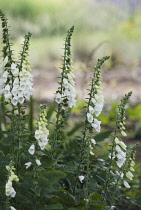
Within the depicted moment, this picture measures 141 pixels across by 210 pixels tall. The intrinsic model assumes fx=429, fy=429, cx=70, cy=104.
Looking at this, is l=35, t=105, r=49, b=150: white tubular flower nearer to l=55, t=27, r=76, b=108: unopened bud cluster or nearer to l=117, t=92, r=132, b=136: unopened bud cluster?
l=55, t=27, r=76, b=108: unopened bud cluster

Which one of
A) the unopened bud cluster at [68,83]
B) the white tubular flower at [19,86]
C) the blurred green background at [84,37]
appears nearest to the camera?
the white tubular flower at [19,86]

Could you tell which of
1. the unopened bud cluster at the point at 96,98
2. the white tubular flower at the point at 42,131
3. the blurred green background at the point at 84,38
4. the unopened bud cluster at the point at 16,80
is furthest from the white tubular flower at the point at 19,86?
the blurred green background at the point at 84,38

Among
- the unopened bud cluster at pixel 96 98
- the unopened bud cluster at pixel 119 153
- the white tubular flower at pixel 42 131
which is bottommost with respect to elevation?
the unopened bud cluster at pixel 119 153

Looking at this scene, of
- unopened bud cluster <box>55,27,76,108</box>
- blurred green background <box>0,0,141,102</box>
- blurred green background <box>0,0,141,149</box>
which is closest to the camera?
unopened bud cluster <box>55,27,76,108</box>

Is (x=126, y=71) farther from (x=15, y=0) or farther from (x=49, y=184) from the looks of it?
(x=49, y=184)

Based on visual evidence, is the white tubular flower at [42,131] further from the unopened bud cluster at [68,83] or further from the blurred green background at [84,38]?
the blurred green background at [84,38]

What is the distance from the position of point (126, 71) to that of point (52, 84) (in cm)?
215

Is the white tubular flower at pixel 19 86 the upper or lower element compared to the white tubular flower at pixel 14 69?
lower

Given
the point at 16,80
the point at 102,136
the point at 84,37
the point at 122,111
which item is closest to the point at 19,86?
the point at 16,80

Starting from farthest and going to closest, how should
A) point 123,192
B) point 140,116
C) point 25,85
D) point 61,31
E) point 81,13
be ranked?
point 81,13 → point 61,31 → point 140,116 → point 123,192 → point 25,85

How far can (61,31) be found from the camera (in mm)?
12117

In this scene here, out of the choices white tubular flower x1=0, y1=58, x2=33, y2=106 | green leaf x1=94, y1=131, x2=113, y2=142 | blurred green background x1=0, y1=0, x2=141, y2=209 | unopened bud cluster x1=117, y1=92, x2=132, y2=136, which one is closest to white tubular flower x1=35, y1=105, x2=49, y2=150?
white tubular flower x1=0, y1=58, x2=33, y2=106

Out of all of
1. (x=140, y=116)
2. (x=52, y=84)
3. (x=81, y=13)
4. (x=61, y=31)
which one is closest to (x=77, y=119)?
(x=140, y=116)

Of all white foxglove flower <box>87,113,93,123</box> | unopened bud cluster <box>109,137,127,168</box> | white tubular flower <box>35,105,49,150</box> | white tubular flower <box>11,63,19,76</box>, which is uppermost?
white tubular flower <box>11,63,19,76</box>
